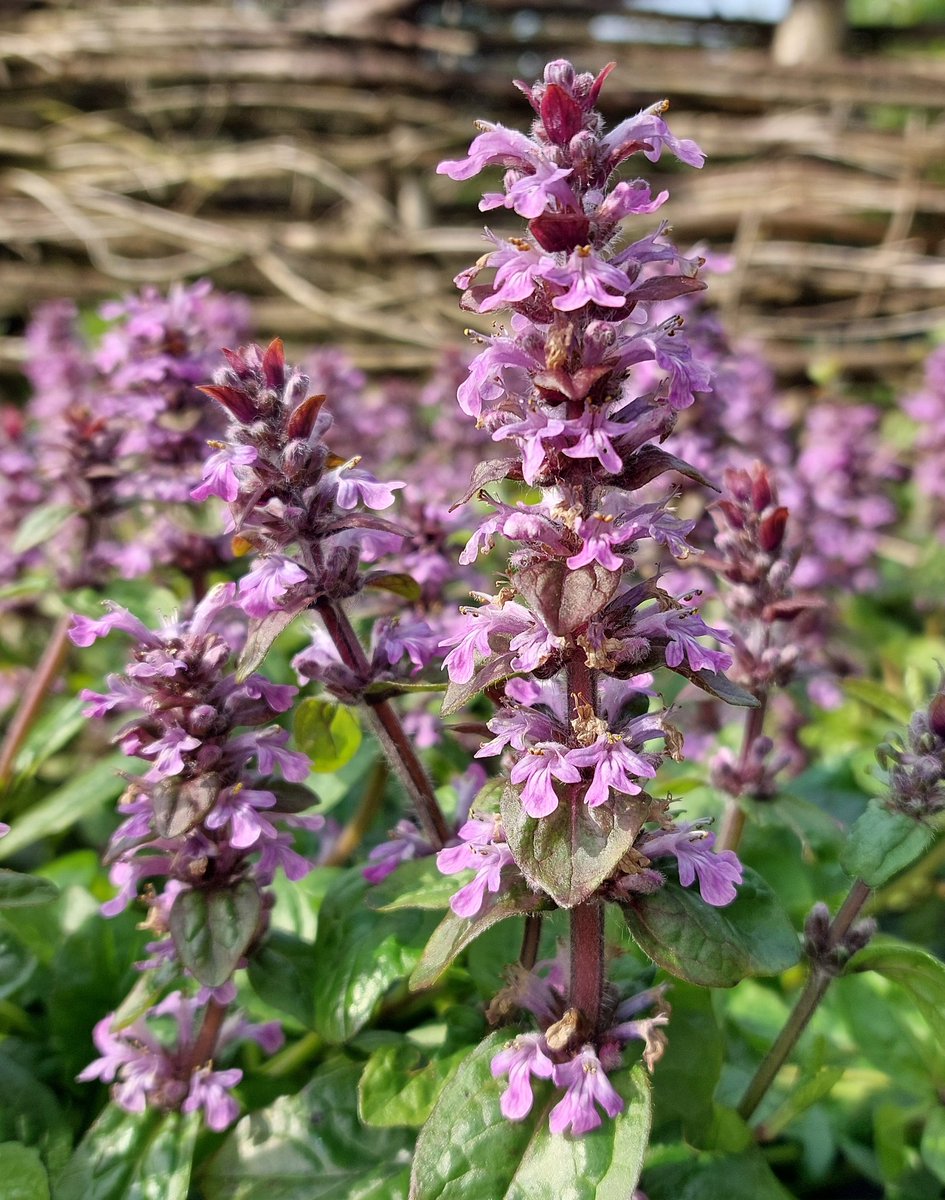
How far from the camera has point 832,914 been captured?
193 cm

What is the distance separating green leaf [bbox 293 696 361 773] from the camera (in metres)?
1.76

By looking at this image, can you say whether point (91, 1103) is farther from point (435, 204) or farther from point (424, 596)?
point (435, 204)

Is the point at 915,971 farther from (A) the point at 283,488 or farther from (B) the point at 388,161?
(B) the point at 388,161

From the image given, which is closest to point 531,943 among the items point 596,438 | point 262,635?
point 262,635

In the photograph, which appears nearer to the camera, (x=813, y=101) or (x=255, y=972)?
(x=255, y=972)

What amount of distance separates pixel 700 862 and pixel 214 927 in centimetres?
75

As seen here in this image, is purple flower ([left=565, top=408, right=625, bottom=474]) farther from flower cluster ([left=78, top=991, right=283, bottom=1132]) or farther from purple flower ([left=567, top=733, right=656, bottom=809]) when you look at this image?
flower cluster ([left=78, top=991, right=283, bottom=1132])

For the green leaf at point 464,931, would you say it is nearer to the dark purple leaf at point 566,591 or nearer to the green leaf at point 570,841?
the green leaf at point 570,841

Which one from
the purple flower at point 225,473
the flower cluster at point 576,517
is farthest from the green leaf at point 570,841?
the purple flower at point 225,473

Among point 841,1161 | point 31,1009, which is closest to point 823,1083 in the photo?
point 841,1161

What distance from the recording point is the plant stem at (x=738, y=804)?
2205mm

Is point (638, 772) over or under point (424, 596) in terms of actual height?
over

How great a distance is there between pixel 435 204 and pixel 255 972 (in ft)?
18.9

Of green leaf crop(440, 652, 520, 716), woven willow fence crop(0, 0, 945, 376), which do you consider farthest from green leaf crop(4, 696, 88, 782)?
woven willow fence crop(0, 0, 945, 376)
